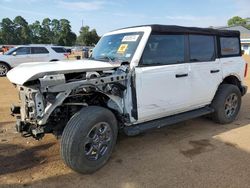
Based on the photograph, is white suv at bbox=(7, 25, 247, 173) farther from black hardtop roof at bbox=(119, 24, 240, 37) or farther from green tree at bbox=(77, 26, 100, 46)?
green tree at bbox=(77, 26, 100, 46)

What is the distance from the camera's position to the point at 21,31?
82.6 meters

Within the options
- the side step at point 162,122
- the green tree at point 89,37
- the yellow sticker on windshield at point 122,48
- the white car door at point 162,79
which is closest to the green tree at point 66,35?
the green tree at point 89,37

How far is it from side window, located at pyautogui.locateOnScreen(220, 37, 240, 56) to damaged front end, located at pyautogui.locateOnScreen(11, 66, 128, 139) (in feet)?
8.75

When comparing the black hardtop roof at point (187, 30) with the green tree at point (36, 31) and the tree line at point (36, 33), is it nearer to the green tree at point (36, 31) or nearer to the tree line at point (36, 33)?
the tree line at point (36, 33)

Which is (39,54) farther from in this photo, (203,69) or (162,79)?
(162,79)

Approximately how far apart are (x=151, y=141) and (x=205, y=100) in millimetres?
1391

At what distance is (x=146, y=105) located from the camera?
4465mm

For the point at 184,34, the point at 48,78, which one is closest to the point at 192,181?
the point at 48,78

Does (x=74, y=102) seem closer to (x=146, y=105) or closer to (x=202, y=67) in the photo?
(x=146, y=105)

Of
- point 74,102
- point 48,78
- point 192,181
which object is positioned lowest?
point 192,181

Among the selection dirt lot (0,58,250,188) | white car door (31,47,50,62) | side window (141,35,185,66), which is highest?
white car door (31,47,50,62)

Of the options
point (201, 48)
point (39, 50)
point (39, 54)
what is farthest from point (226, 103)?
point (39, 50)

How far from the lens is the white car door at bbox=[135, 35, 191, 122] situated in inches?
173

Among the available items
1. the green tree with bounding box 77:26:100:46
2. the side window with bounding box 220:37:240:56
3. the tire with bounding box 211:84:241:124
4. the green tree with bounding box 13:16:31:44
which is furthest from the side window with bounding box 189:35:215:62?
the green tree with bounding box 13:16:31:44
